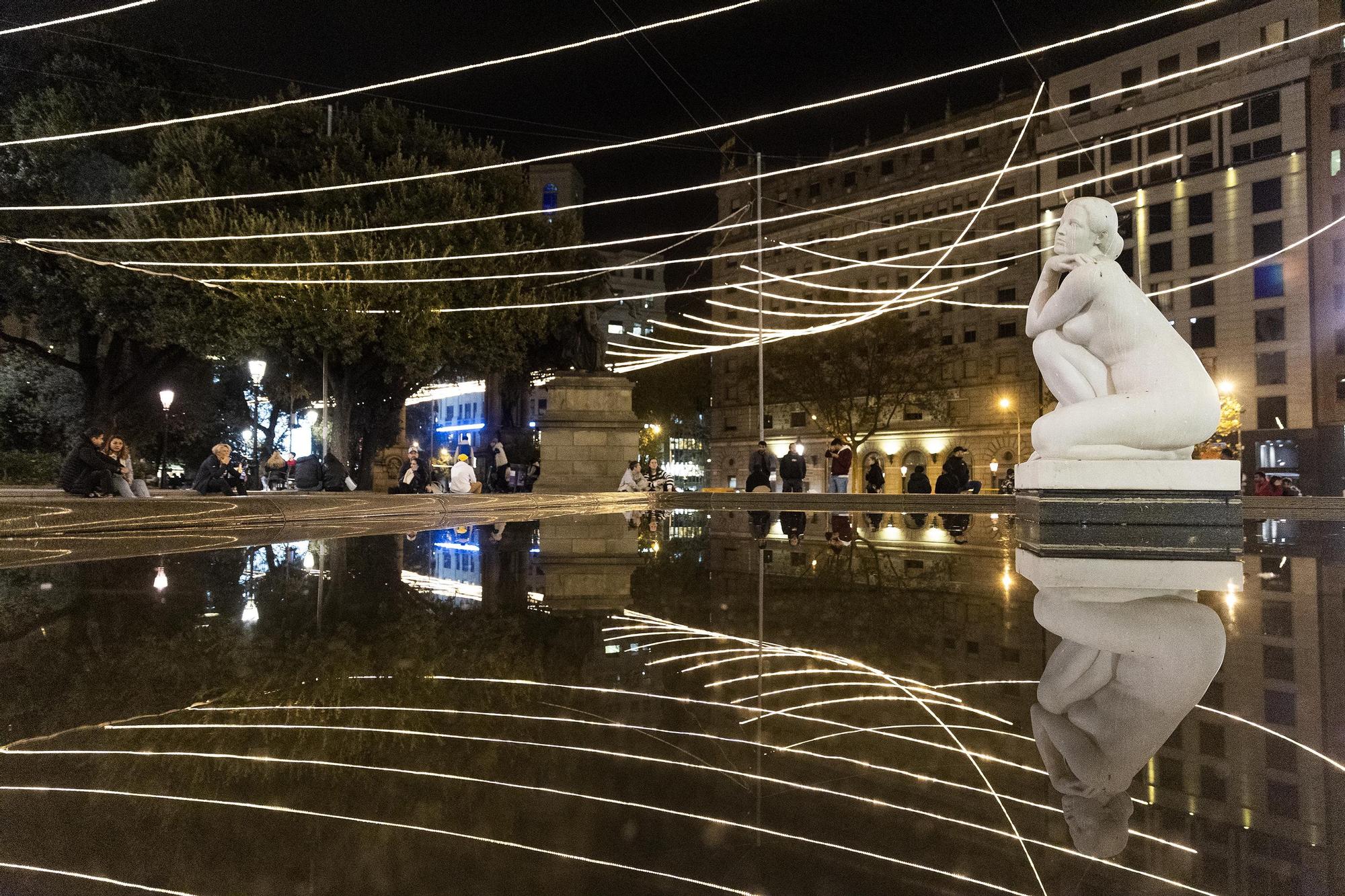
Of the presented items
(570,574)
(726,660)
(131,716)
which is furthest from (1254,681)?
(570,574)

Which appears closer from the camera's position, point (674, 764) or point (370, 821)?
point (370, 821)

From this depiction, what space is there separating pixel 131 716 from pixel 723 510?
12619 millimetres

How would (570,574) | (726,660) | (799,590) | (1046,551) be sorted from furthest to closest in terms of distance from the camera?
(1046,551) → (570,574) → (799,590) → (726,660)

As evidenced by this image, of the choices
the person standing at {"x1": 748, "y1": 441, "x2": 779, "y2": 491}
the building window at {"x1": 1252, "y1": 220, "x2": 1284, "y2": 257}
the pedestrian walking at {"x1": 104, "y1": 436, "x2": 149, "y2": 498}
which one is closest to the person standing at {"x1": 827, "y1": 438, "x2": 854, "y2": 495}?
the person standing at {"x1": 748, "y1": 441, "x2": 779, "y2": 491}

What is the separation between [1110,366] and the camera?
618cm

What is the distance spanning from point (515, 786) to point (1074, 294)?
5.95m

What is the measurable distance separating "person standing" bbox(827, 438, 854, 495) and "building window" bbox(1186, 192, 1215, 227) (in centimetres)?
3154

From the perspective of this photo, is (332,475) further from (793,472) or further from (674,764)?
(674,764)

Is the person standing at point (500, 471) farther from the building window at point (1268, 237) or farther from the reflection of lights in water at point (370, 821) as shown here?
the building window at point (1268, 237)

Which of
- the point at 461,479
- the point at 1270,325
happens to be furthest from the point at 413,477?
the point at 1270,325

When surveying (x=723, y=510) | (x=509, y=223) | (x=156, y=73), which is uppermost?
(x=156, y=73)

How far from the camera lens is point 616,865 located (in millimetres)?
1246

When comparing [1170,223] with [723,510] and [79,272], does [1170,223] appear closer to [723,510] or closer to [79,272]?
[723,510]

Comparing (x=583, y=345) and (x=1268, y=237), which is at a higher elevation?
(x=1268, y=237)
